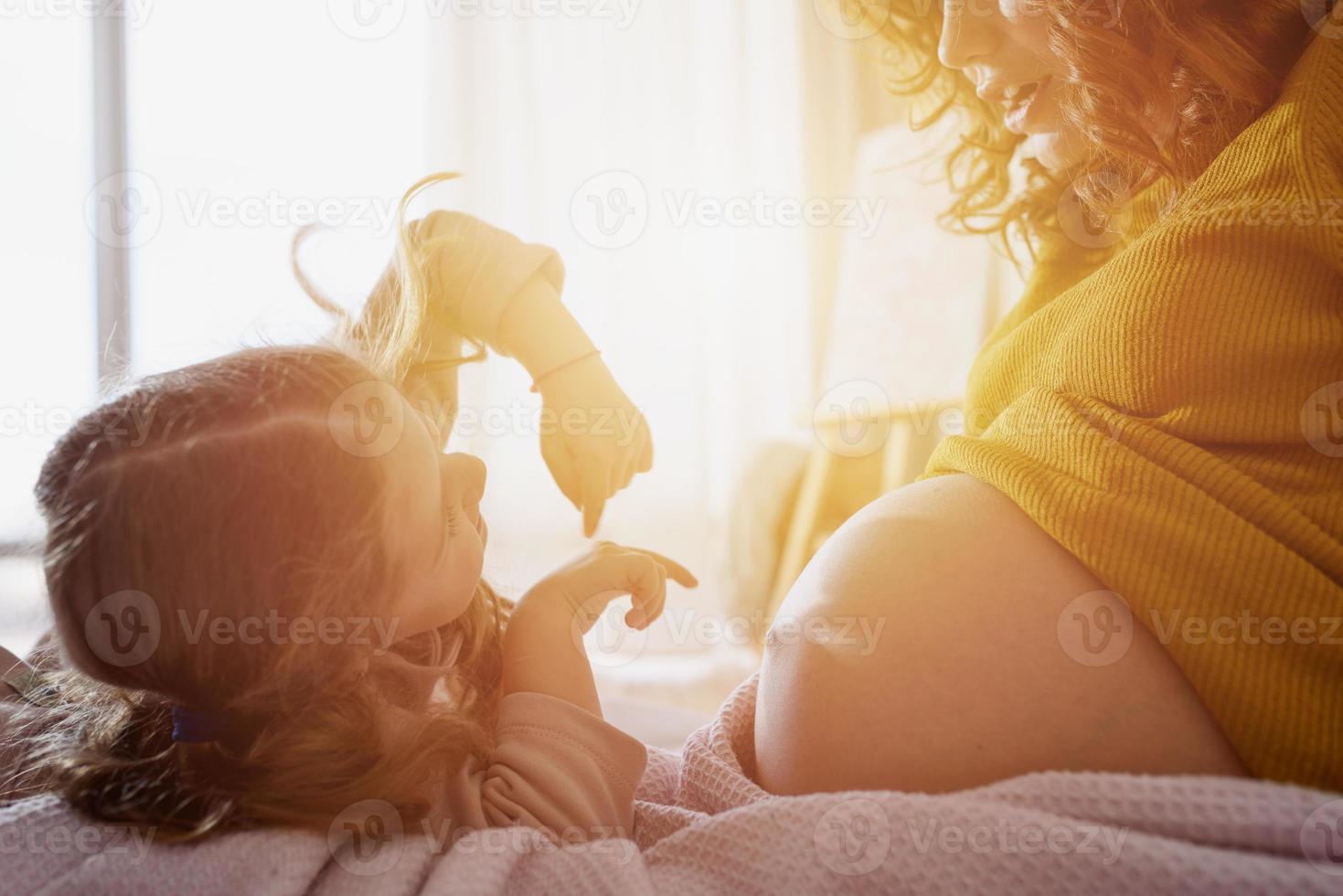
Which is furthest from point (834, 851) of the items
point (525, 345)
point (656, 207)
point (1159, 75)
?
point (656, 207)

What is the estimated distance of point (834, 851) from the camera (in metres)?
0.44

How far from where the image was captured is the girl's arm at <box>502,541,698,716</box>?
25.0 inches

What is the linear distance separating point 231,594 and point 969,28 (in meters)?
0.71

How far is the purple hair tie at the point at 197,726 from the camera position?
531 mm

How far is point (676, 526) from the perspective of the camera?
2.68 meters

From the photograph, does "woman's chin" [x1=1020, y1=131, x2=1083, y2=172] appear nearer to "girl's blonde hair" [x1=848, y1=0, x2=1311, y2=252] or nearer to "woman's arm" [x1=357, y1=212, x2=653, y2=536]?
"girl's blonde hair" [x1=848, y1=0, x2=1311, y2=252]

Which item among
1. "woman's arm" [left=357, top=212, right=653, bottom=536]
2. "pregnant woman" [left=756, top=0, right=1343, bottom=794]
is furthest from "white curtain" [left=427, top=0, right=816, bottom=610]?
"pregnant woman" [left=756, top=0, right=1343, bottom=794]

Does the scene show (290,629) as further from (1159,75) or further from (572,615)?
(1159,75)

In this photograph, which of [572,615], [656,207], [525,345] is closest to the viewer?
[572,615]

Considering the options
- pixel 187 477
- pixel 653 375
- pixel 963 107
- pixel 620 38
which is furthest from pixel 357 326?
pixel 620 38

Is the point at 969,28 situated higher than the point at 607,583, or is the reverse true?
the point at 969,28

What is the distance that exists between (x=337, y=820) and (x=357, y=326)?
436 millimetres

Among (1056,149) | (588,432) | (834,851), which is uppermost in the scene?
(1056,149)

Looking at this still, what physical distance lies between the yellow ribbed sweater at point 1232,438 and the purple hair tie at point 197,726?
527mm
